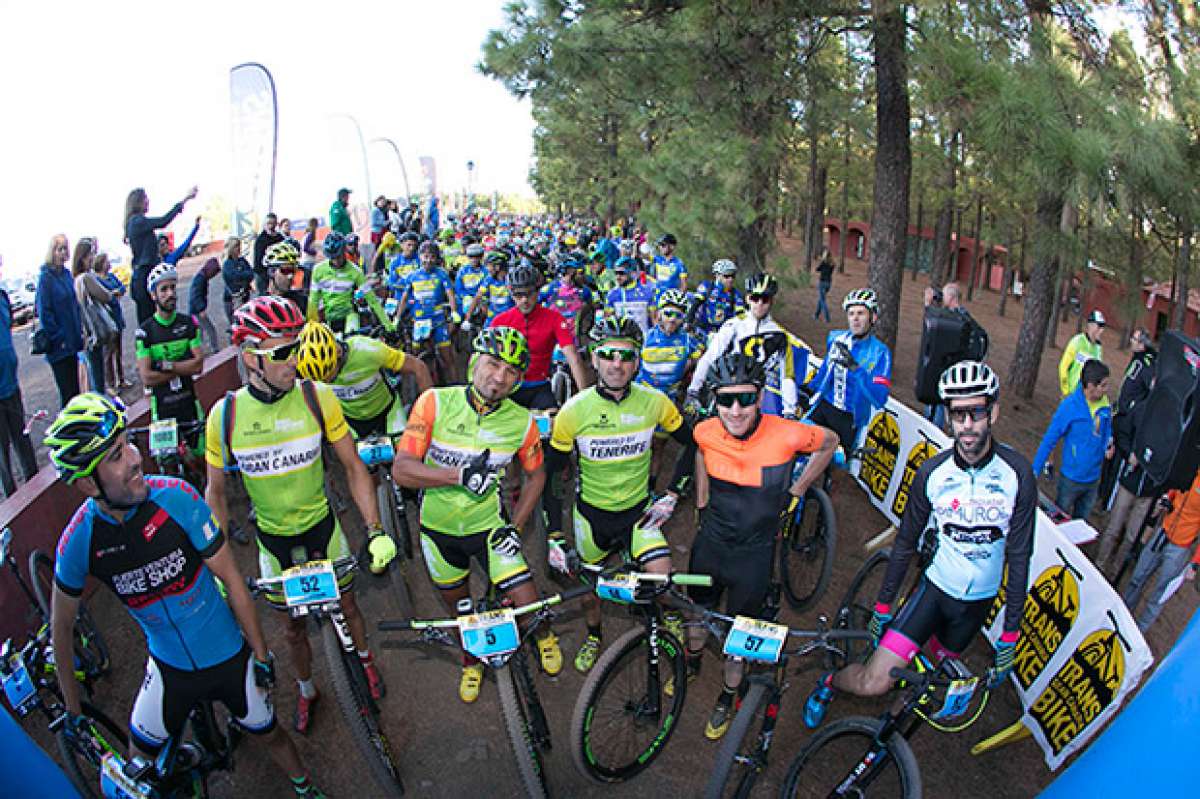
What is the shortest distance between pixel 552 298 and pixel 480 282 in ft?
4.31

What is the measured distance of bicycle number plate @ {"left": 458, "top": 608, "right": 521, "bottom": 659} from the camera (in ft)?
11.6

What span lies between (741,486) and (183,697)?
10.8ft

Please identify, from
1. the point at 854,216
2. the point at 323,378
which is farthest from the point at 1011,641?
the point at 854,216

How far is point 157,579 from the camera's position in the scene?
3.36 meters

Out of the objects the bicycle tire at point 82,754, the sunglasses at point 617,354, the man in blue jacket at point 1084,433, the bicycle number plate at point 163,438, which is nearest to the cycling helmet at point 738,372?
the sunglasses at point 617,354

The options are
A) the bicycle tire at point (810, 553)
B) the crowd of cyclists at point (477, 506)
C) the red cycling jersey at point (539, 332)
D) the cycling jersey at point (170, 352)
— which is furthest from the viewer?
the red cycling jersey at point (539, 332)

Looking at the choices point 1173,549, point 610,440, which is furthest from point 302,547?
point 1173,549

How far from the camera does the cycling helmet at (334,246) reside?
29.0 ft

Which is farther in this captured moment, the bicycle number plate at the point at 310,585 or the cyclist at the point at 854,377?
the cyclist at the point at 854,377

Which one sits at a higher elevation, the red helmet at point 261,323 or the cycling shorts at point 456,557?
the red helmet at point 261,323

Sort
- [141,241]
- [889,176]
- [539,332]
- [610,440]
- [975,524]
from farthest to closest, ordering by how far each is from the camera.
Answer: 1. [889,176]
2. [141,241]
3. [539,332]
4. [610,440]
5. [975,524]

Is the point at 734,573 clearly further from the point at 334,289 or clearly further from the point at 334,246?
the point at 334,246

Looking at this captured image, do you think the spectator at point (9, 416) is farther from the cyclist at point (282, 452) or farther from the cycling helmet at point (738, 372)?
the cycling helmet at point (738, 372)

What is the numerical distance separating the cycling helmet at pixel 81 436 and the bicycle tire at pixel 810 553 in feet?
16.4
